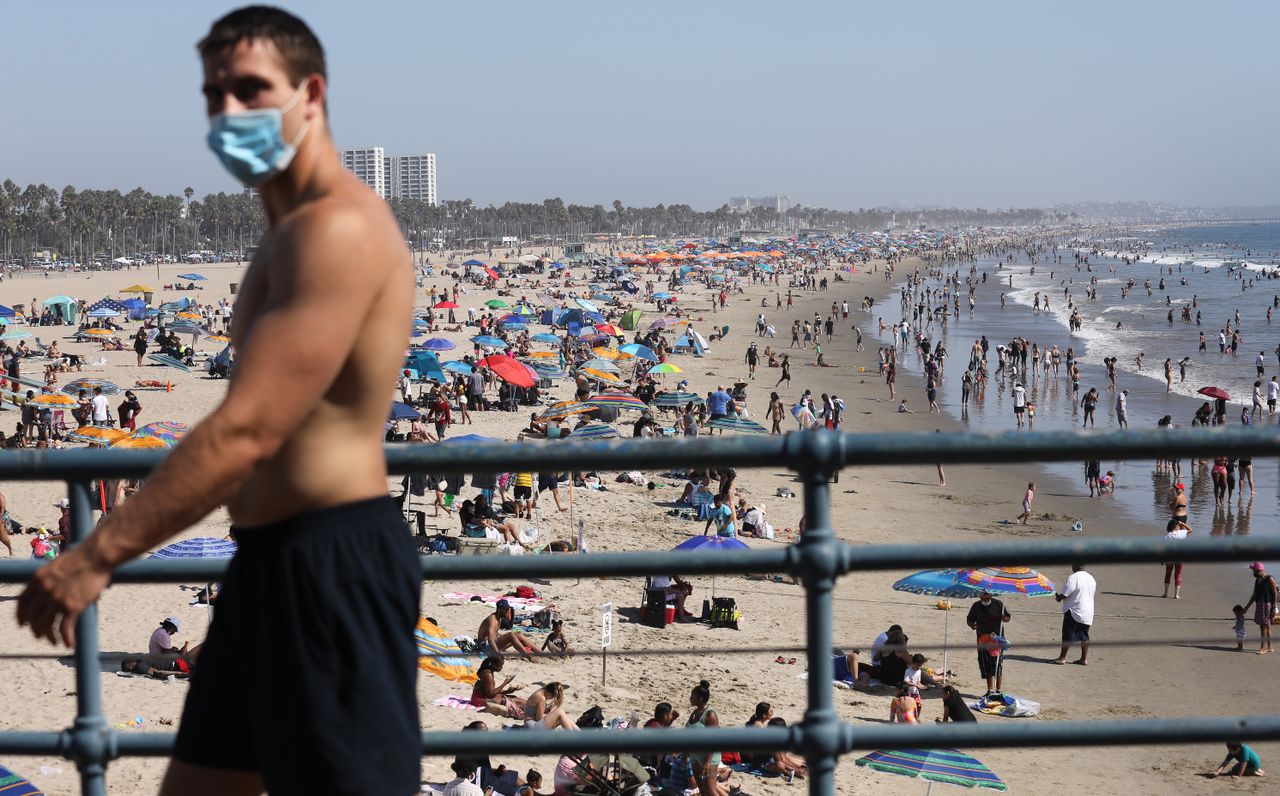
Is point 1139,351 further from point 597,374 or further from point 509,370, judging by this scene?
point 509,370

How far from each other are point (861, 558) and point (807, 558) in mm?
98

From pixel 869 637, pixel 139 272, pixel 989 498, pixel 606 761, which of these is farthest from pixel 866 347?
pixel 139 272

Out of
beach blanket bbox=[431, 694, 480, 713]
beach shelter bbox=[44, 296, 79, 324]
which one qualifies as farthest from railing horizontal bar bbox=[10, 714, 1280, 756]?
beach shelter bbox=[44, 296, 79, 324]

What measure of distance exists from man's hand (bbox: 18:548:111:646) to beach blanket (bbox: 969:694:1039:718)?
1004 centimetres

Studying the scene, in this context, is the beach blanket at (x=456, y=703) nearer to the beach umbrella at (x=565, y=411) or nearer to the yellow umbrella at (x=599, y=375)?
the beach umbrella at (x=565, y=411)

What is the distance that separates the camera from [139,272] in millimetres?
97625

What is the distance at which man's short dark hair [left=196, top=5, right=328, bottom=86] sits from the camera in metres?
1.67

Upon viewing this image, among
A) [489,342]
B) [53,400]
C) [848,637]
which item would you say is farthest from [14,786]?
[489,342]

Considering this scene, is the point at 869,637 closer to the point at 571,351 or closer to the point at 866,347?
the point at 571,351

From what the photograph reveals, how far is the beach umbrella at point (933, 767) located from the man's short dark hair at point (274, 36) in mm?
6097

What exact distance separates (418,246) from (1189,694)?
158 meters

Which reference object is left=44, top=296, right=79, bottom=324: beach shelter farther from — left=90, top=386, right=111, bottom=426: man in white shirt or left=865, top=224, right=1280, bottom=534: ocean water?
left=865, top=224, right=1280, bottom=534: ocean water

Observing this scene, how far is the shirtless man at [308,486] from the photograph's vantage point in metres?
1.57

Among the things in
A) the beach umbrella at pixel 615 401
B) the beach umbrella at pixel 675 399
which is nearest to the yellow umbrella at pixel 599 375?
the beach umbrella at pixel 675 399
